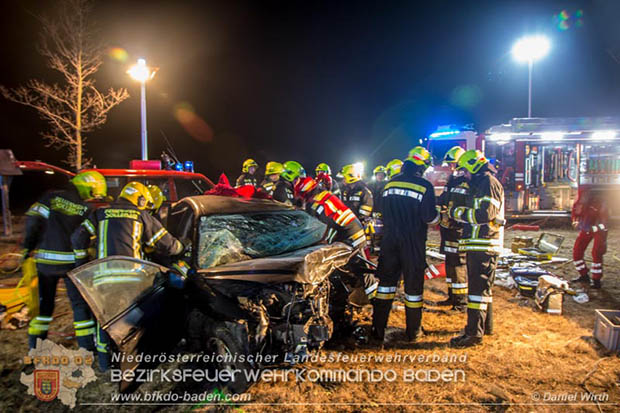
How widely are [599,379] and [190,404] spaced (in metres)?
3.48

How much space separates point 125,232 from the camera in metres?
3.02

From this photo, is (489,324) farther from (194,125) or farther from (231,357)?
(194,125)

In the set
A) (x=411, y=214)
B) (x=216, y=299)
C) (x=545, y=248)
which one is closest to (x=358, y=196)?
(x=411, y=214)

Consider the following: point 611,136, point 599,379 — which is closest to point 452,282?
point 599,379

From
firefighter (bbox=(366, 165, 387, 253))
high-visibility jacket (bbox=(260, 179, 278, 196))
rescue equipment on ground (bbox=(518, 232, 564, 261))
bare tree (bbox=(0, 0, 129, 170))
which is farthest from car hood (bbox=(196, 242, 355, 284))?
bare tree (bbox=(0, 0, 129, 170))

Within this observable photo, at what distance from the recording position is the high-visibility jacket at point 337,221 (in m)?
3.98

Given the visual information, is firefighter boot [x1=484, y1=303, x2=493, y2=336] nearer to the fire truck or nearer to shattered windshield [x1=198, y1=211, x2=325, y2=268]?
shattered windshield [x1=198, y1=211, x2=325, y2=268]

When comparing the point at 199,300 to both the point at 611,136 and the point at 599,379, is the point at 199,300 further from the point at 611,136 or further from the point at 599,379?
the point at 611,136

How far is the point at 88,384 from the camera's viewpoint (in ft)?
9.84

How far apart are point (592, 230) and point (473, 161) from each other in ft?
10.3

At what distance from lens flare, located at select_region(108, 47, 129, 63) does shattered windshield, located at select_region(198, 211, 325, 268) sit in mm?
12334

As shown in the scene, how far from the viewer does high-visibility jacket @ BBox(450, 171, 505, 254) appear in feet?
12.0

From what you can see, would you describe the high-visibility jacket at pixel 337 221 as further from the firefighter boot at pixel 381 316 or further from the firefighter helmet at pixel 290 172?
the firefighter helmet at pixel 290 172

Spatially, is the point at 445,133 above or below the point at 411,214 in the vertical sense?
above
